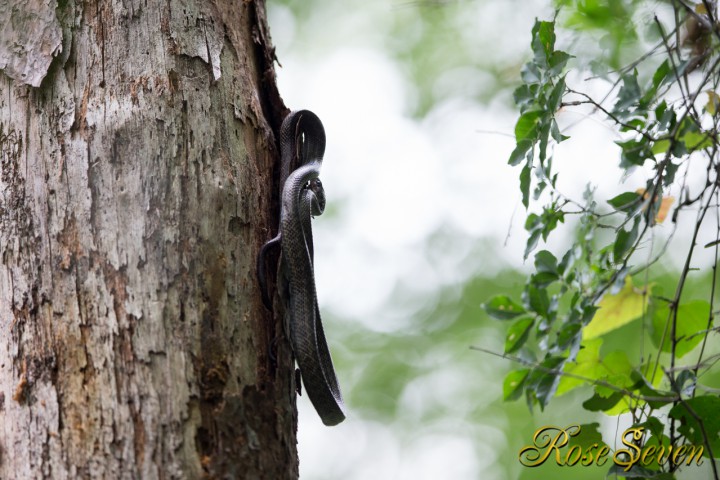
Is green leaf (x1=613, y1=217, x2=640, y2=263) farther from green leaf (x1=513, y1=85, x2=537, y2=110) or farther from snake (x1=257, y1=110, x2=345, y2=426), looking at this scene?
snake (x1=257, y1=110, x2=345, y2=426)

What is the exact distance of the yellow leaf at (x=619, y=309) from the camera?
1768mm

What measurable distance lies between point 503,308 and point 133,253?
3.27ft

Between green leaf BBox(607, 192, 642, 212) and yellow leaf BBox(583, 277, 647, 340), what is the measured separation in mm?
252

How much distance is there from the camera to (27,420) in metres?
1.14

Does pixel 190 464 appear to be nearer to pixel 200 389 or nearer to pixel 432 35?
pixel 200 389

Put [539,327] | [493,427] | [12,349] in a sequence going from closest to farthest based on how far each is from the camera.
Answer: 1. [12,349]
2. [539,327]
3. [493,427]

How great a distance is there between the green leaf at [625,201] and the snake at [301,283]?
2.45ft

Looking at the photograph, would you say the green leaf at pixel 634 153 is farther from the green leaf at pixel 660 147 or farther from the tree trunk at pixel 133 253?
the tree trunk at pixel 133 253

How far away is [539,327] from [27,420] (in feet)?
4.03

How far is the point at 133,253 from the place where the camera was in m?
1.20

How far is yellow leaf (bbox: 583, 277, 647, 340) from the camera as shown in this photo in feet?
5.80

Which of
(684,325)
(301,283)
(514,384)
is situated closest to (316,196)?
(301,283)

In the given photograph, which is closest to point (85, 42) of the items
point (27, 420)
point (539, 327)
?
point (27, 420)

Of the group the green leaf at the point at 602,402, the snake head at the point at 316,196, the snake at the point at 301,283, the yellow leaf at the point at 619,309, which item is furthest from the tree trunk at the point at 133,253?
the yellow leaf at the point at 619,309
